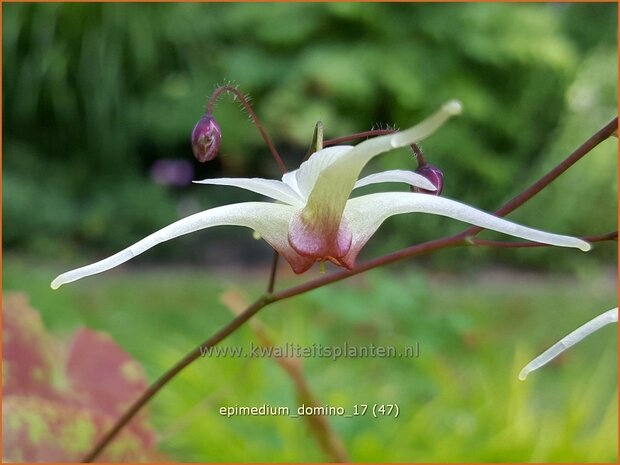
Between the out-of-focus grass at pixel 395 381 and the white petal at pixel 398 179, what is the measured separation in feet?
1.59

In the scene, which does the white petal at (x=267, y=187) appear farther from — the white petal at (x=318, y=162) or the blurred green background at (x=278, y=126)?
the blurred green background at (x=278, y=126)

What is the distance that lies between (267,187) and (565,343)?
0.22 meters

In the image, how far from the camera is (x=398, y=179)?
1.51 ft

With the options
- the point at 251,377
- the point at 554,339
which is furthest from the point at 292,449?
the point at 554,339

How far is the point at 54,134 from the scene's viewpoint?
4.32 meters

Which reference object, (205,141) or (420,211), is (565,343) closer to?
(420,211)

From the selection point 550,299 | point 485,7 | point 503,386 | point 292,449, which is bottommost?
point 292,449

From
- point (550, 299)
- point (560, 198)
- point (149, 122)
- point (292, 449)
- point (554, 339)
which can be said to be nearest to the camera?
point (292, 449)

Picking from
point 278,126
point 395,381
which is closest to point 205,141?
point 395,381

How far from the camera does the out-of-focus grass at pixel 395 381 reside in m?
1.41

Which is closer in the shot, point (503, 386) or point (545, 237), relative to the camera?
point (545, 237)

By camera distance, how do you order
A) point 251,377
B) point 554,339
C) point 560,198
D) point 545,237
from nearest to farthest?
point 545,237 → point 251,377 → point 554,339 → point 560,198

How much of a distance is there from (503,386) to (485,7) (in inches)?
114

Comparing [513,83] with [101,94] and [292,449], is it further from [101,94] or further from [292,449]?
[292,449]
